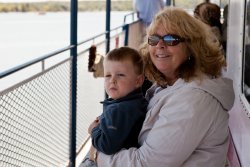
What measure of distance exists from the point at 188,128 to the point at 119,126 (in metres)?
0.37

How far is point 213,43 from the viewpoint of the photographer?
4.78ft

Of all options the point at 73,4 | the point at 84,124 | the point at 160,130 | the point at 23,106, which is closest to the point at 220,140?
the point at 160,130

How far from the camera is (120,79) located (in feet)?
5.46

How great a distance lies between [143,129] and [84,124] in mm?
2084

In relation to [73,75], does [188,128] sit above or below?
above

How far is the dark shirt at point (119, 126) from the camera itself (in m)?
1.48

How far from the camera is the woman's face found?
1411mm

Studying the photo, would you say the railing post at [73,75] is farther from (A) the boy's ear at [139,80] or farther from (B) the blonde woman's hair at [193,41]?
(B) the blonde woman's hair at [193,41]

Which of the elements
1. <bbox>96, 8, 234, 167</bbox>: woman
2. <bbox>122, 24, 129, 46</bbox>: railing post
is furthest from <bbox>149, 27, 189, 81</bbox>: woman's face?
<bbox>122, 24, 129, 46</bbox>: railing post

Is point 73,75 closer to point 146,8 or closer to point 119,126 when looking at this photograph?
point 119,126

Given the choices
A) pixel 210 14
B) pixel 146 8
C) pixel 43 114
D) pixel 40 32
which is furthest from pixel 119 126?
pixel 40 32

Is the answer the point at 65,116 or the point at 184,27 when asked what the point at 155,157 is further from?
the point at 65,116

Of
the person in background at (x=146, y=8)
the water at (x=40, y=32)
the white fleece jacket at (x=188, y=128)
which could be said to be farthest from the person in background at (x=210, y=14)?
the water at (x=40, y=32)

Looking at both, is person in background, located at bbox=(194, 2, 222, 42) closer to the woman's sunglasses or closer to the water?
the woman's sunglasses
